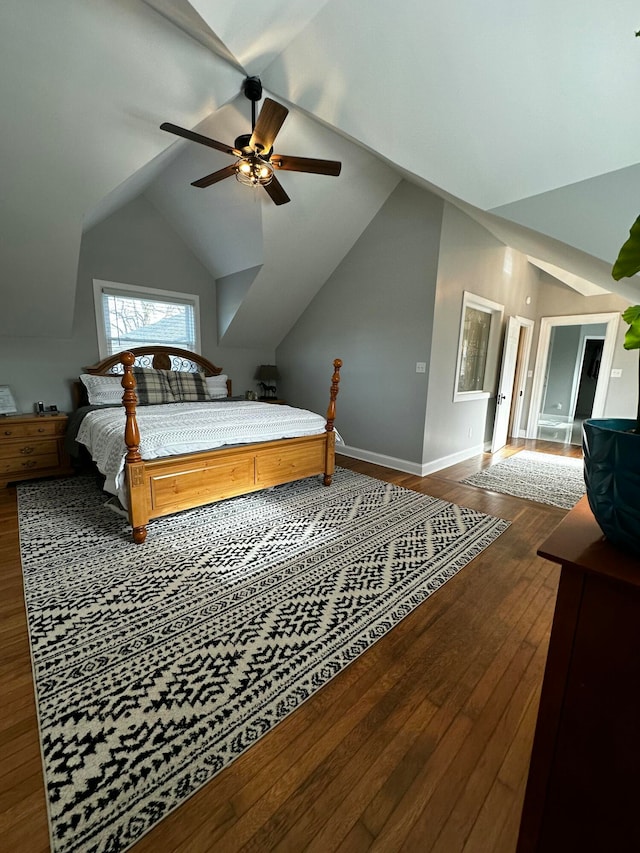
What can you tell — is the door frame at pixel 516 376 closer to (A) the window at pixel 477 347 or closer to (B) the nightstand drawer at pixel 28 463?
(A) the window at pixel 477 347

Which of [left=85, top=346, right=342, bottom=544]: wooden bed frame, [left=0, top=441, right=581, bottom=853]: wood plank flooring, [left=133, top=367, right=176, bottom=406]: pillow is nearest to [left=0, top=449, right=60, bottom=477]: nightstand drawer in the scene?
[left=133, top=367, right=176, bottom=406]: pillow

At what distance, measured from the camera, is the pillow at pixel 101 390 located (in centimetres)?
402

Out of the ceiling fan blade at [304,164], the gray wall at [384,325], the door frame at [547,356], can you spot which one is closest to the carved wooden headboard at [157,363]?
the gray wall at [384,325]

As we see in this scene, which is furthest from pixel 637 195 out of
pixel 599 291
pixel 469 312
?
pixel 599 291

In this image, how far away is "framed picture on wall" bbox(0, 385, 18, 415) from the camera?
11.8 feet

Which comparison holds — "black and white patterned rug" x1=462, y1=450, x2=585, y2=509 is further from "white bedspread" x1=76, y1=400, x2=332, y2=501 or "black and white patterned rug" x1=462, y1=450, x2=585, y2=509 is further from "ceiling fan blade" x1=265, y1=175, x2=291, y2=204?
"ceiling fan blade" x1=265, y1=175, x2=291, y2=204

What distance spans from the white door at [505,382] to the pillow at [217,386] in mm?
3927

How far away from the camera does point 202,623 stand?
5.80 ft

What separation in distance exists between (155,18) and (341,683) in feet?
11.8

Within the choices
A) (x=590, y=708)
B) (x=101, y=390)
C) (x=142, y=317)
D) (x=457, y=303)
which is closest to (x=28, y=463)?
(x=101, y=390)

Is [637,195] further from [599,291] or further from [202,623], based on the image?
[599,291]

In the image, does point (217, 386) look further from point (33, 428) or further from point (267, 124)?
point (267, 124)

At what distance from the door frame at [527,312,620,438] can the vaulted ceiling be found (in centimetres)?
316

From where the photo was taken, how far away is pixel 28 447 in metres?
3.54
